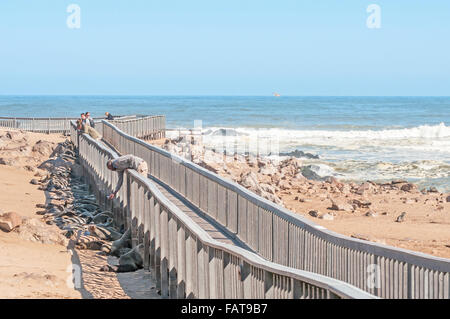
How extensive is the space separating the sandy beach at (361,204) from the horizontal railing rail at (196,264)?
252 inches

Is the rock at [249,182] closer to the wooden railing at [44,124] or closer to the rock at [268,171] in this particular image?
the rock at [268,171]

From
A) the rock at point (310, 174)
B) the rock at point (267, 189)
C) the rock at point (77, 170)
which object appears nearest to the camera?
the rock at point (267, 189)

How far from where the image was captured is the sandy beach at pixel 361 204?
62.5 feet

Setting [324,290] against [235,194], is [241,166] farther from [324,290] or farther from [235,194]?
[324,290]

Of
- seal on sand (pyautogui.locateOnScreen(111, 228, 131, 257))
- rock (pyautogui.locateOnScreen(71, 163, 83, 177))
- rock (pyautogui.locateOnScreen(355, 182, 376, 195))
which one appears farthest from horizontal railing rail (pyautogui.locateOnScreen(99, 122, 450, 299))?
rock (pyautogui.locateOnScreen(355, 182, 376, 195))

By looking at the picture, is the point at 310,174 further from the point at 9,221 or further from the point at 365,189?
the point at 9,221

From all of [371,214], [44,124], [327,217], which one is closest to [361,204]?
[371,214]

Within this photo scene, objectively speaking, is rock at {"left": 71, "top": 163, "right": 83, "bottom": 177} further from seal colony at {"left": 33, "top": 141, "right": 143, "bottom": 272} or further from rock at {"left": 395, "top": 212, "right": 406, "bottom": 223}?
rock at {"left": 395, "top": 212, "right": 406, "bottom": 223}

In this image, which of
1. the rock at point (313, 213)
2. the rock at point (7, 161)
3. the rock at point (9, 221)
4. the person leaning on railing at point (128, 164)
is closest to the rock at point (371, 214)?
the rock at point (313, 213)

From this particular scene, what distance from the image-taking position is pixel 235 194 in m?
12.2

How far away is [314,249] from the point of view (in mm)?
9203

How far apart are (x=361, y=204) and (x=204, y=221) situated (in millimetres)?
11991

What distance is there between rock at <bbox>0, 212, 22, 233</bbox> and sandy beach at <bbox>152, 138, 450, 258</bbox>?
7870 mm
